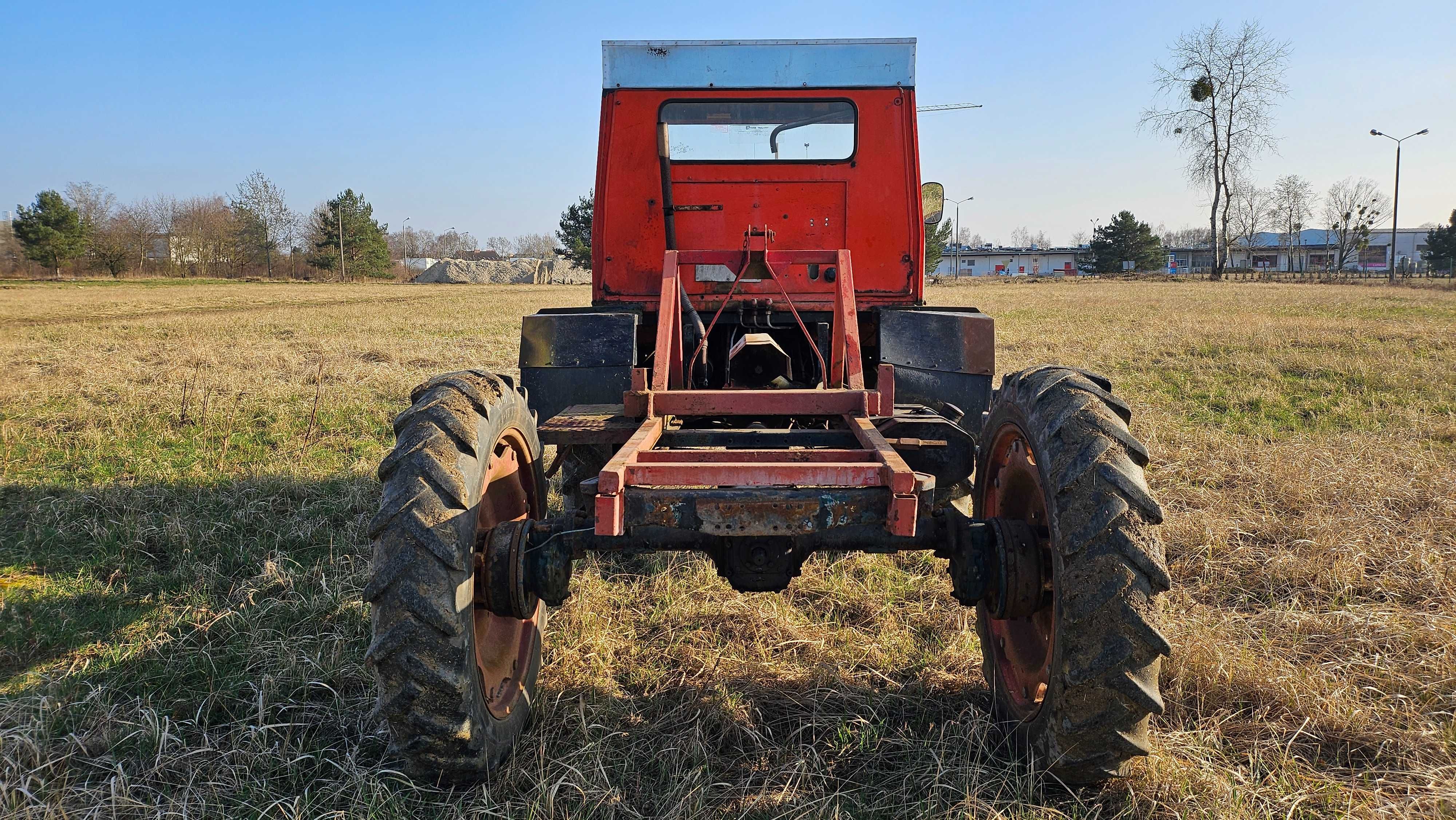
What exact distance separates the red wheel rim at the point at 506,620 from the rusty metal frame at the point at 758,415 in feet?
1.55

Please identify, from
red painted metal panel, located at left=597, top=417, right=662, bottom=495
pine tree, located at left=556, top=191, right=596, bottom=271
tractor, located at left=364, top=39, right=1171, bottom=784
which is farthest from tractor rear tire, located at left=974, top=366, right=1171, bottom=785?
pine tree, located at left=556, top=191, right=596, bottom=271

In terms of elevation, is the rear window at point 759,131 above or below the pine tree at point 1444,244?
below

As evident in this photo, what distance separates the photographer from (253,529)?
5.11 meters

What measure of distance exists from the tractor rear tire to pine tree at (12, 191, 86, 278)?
217 ft

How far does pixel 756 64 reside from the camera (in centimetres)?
506

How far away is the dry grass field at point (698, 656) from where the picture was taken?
265 cm

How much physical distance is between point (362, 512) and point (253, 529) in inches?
24.0

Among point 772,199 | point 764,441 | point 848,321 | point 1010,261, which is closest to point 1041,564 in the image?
point 764,441

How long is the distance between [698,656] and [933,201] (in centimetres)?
334

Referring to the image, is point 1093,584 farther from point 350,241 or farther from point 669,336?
point 350,241

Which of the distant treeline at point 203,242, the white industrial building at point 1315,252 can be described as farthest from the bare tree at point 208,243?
the white industrial building at point 1315,252

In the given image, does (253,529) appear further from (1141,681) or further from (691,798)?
(1141,681)

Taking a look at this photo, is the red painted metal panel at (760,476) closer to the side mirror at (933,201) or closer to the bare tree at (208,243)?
the side mirror at (933,201)

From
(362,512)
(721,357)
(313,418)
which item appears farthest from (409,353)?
(721,357)
